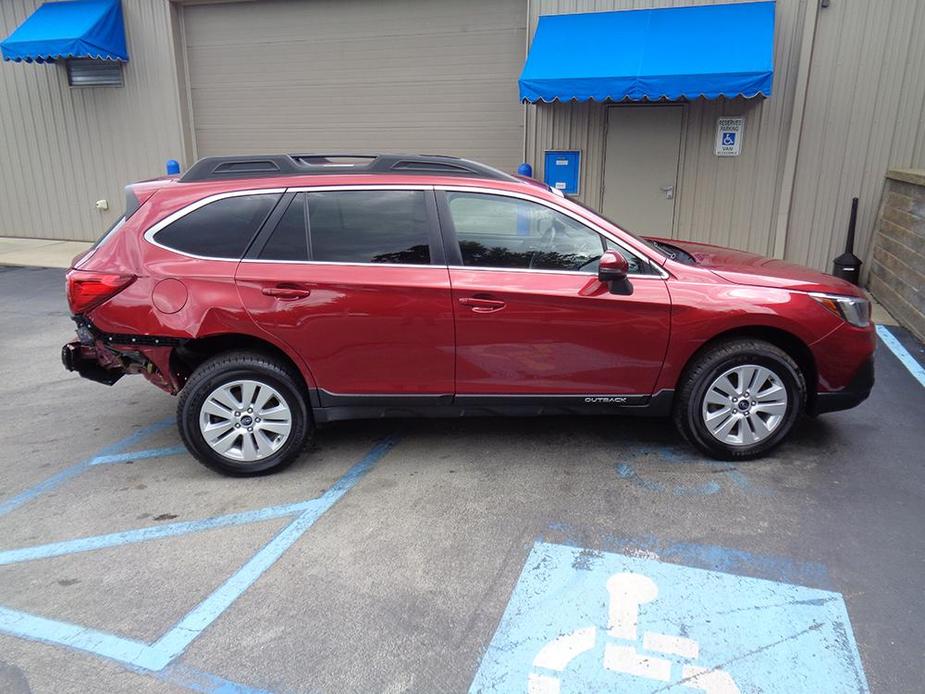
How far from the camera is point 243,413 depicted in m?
4.17

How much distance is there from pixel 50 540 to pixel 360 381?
1.78 meters

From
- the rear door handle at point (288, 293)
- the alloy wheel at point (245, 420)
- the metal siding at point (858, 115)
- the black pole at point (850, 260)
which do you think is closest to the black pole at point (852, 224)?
the black pole at point (850, 260)

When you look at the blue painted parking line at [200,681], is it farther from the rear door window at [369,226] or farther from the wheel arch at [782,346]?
the wheel arch at [782,346]

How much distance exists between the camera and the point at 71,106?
1266 cm

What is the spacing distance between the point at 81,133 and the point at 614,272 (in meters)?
12.1

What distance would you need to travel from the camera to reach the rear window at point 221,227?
13.7ft

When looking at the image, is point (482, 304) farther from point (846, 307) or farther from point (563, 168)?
point (563, 168)

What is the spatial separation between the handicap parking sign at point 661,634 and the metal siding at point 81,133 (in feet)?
37.2

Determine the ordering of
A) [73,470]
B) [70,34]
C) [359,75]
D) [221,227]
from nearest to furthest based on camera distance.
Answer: [221,227], [73,470], [359,75], [70,34]

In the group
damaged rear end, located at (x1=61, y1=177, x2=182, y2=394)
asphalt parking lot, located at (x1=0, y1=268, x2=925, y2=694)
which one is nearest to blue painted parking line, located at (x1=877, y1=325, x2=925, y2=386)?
asphalt parking lot, located at (x1=0, y1=268, x2=925, y2=694)

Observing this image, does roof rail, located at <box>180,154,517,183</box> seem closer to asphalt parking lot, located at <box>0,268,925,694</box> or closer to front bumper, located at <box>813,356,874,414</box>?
asphalt parking lot, located at <box>0,268,925,694</box>

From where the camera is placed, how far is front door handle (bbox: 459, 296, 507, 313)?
409 cm

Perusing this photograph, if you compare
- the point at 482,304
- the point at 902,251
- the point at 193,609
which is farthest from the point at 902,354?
the point at 193,609

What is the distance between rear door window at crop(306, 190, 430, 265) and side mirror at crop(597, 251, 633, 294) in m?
1.00
